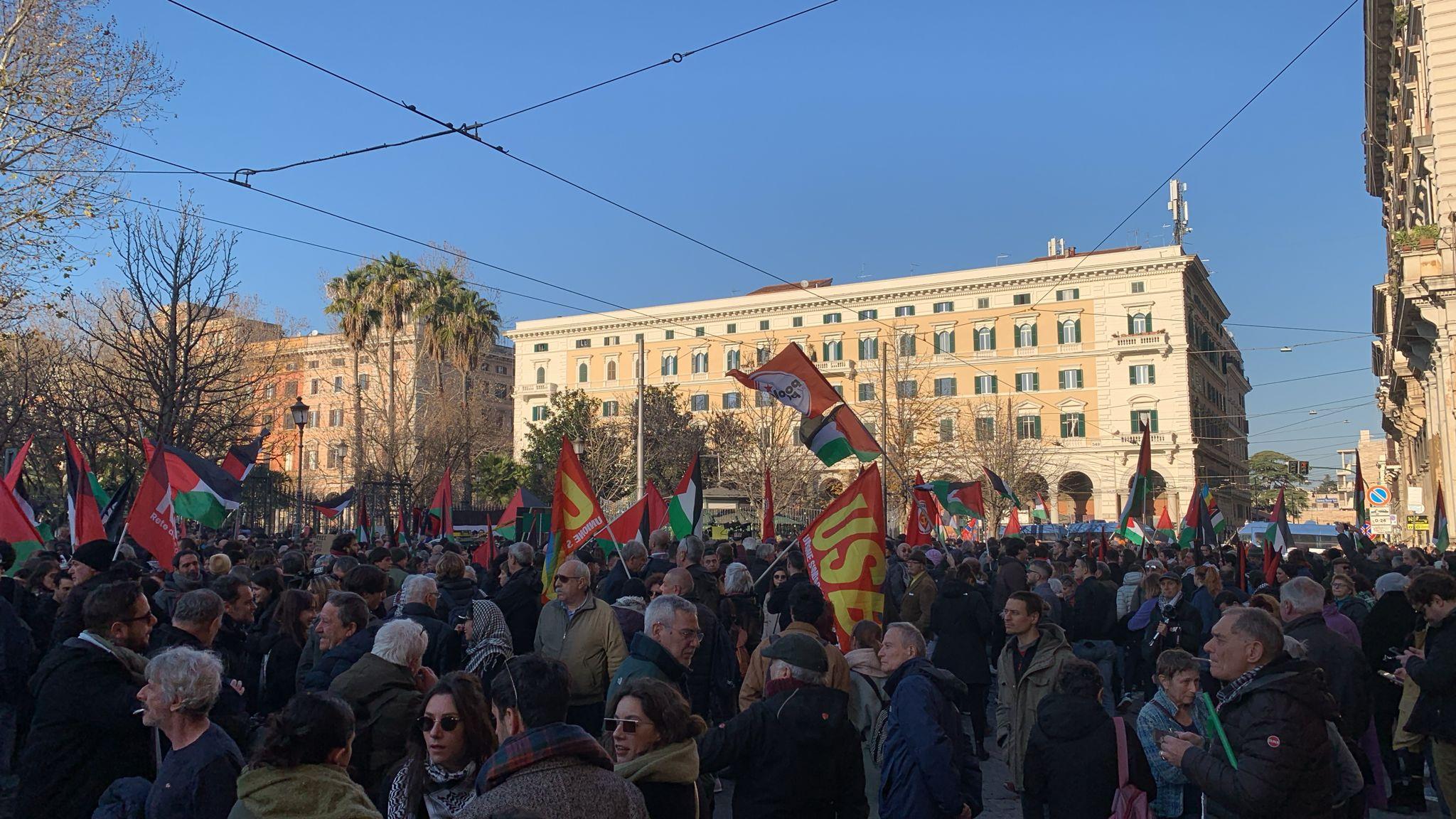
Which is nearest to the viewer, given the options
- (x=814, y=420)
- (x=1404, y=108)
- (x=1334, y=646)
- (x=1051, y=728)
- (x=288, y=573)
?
(x=1051, y=728)

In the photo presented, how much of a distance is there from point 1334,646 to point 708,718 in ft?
13.1

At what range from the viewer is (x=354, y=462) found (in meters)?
45.2

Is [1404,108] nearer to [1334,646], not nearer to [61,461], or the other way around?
[1334,646]

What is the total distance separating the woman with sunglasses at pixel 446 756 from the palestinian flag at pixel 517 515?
653 inches

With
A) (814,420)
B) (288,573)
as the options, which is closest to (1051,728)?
(288,573)

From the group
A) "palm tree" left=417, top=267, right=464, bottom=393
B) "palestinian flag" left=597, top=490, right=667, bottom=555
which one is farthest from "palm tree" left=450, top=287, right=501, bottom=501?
"palestinian flag" left=597, top=490, right=667, bottom=555

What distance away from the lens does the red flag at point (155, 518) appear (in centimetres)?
973

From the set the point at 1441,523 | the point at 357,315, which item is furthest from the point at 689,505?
the point at 357,315

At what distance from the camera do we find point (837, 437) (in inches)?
531

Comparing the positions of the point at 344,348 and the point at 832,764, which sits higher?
the point at 344,348

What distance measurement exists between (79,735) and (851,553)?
4.61 meters

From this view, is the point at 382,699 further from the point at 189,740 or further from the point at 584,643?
the point at 584,643

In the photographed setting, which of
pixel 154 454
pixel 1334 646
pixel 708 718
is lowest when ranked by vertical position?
pixel 708 718

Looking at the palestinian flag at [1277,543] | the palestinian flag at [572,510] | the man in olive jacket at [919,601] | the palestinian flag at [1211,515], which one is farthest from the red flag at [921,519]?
the palestinian flag at [572,510]
